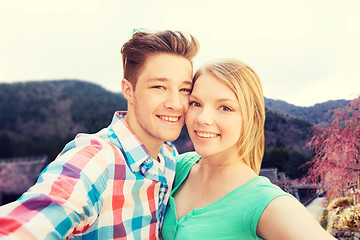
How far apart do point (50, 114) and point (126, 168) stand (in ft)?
24.3

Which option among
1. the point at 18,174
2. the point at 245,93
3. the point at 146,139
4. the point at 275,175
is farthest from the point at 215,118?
the point at 18,174

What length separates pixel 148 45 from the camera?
1.64m

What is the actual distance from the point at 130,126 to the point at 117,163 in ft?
1.23

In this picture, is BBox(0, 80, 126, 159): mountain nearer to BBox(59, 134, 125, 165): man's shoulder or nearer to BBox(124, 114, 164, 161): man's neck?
BBox(124, 114, 164, 161): man's neck

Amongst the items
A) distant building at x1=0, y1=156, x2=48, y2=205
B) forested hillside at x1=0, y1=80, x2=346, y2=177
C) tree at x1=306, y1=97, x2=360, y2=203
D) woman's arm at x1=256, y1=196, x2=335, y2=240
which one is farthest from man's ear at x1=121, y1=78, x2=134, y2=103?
distant building at x1=0, y1=156, x2=48, y2=205

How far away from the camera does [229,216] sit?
1277mm

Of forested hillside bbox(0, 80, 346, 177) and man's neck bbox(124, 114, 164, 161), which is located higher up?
man's neck bbox(124, 114, 164, 161)

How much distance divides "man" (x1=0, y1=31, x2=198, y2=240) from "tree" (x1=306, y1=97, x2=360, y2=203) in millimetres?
3678

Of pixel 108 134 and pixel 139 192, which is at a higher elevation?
pixel 108 134

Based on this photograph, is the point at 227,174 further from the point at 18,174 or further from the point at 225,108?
the point at 18,174

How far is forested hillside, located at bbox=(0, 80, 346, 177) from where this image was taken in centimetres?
639

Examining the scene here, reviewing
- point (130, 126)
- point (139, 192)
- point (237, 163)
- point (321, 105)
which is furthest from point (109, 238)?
point (321, 105)

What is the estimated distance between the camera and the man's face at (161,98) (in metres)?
1.55

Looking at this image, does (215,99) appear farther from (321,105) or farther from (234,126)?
(321,105)
